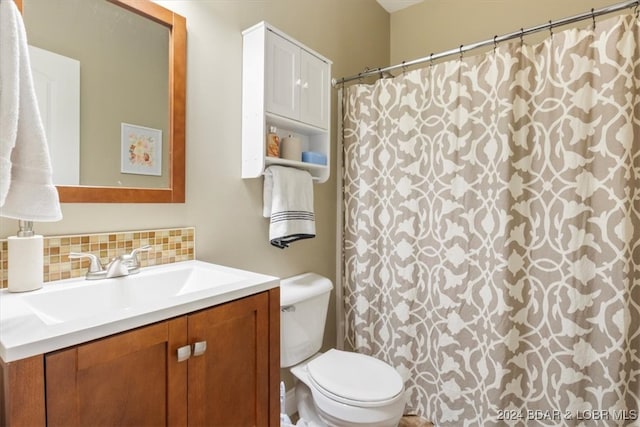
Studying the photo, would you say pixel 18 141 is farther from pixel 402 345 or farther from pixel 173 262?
pixel 402 345

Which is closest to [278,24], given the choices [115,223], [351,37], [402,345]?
[351,37]

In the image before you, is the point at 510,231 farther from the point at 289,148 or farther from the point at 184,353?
the point at 184,353

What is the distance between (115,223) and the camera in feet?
3.64

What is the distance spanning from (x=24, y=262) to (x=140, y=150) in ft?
1.60

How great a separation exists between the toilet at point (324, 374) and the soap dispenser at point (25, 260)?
84 centimetres

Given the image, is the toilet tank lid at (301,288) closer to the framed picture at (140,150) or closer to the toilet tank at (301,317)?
the toilet tank at (301,317)

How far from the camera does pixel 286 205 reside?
1516 millimetres

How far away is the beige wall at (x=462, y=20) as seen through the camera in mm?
1966

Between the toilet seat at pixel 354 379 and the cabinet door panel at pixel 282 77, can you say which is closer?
the toilet seat at pixel 354 379

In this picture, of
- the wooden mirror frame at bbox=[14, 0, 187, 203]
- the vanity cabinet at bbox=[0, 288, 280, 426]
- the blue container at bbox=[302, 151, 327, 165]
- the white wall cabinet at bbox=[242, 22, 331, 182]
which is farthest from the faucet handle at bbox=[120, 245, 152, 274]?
the blue container at bbox=[302, 151, 327, 165]

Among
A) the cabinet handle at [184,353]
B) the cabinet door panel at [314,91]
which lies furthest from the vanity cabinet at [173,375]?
the cabinet door panel at [314,91]

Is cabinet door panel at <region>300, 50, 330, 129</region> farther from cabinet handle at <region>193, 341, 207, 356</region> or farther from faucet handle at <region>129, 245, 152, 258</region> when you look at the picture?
cabinet handle at <region>193, 341, 207, 356</region>

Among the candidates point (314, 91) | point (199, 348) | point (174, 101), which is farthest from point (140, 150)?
point (314, 91)

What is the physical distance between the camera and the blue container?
67.1 inches
